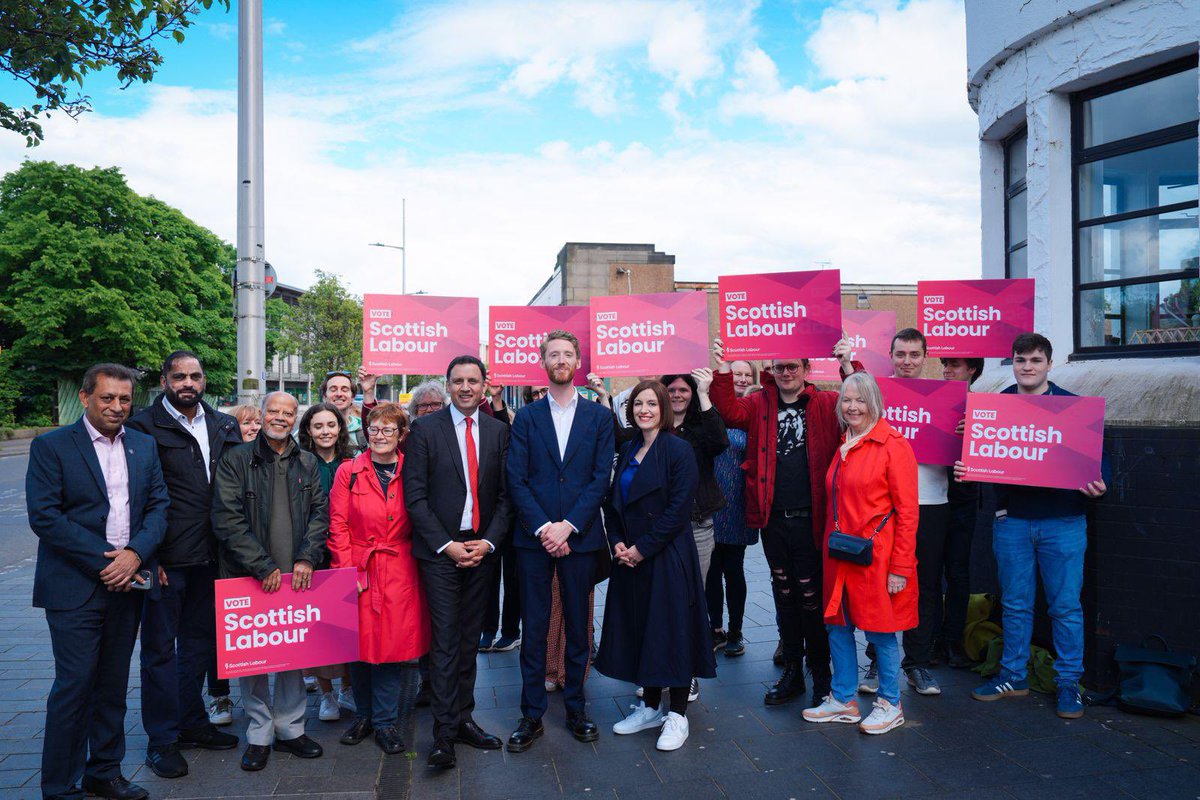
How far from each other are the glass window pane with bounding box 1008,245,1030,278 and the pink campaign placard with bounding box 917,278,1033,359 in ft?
4.59

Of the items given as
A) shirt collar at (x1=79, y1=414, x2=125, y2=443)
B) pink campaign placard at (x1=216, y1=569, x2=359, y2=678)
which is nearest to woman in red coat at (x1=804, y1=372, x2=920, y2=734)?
pink campaign placard at (x1=216, y1=569, x2=359, y2=678)

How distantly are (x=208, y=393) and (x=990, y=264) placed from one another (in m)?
40.8

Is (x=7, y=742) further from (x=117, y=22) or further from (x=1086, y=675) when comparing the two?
(x=1086, y=675)

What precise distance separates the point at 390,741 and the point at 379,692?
10.8 inches

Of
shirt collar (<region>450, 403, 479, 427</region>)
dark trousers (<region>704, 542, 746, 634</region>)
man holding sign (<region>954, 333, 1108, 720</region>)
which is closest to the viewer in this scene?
shirt collar (<region>450, 403, 479, 427</region>)

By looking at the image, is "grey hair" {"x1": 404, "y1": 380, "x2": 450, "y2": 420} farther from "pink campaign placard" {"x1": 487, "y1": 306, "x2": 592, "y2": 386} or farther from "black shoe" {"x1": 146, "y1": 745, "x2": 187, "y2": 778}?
"black shoe" {"x1": 146, "y1": 745, "x2": 187, "y2": 778}

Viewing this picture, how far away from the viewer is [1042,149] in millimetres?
6203

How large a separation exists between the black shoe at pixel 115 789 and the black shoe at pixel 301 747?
27.2 inches

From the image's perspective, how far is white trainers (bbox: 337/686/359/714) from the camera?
16.6ft

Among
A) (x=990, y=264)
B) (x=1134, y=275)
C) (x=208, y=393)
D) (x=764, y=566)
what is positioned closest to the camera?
(x=1134, y=275)

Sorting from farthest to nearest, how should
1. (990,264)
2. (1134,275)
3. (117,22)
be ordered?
1. (990,264)
2. (1134,275)
3. (117,22)

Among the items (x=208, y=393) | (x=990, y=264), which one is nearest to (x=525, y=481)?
(x=990, y=264)

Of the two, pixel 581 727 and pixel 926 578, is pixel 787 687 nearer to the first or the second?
pixel 926 578

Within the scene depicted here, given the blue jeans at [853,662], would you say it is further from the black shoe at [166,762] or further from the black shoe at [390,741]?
the black shoe at [166,762]
